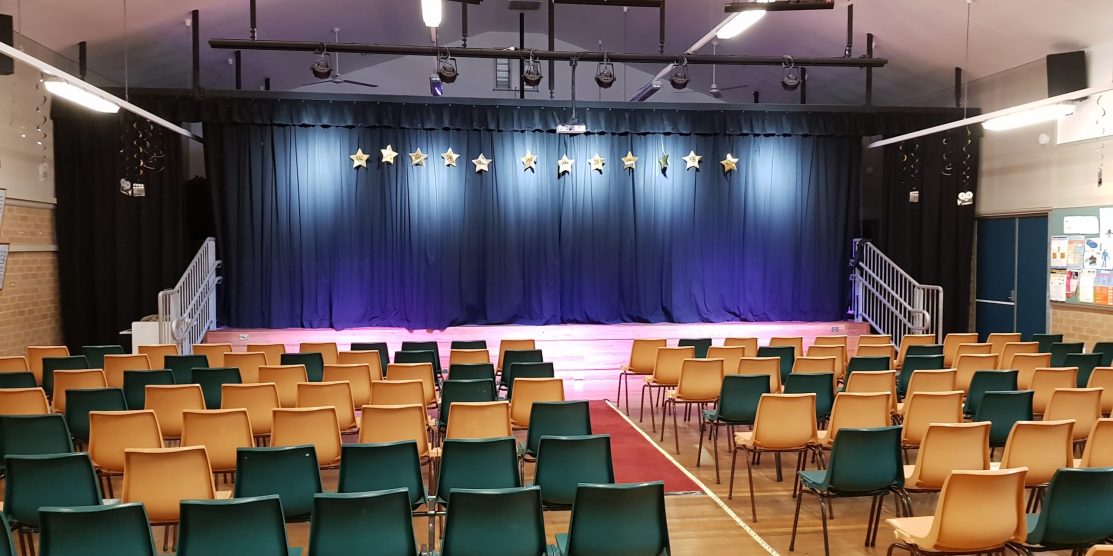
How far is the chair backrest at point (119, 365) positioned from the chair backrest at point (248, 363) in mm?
788

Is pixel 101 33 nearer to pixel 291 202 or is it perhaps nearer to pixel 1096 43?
pixel 291 202

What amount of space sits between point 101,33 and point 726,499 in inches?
404

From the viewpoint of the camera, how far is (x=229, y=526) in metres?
3.24

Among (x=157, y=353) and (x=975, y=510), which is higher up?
(x=157, y=353)

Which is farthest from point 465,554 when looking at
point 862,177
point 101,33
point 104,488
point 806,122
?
point 862,177

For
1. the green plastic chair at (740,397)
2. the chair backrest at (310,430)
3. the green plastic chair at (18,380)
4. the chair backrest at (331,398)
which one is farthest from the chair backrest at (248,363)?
the green plastic chair at (740,397)

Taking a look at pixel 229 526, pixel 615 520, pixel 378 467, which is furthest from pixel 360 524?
pixel 615 520

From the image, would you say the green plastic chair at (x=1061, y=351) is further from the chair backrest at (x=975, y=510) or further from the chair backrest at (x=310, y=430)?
the chair backrest at (x=310, y=430)

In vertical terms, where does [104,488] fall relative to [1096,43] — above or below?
below

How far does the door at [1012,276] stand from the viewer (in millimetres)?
12219

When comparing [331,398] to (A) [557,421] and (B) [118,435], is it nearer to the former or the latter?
(B) [118,435]

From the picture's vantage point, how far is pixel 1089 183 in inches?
433

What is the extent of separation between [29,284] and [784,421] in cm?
1084

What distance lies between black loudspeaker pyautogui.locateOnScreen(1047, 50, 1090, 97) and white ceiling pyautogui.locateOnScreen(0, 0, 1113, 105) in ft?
0.54
